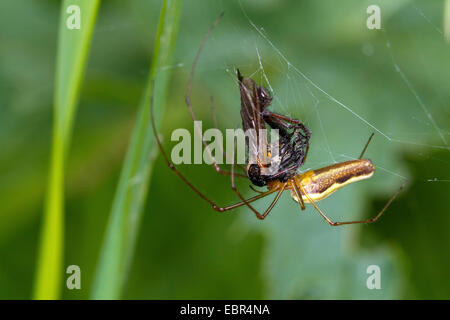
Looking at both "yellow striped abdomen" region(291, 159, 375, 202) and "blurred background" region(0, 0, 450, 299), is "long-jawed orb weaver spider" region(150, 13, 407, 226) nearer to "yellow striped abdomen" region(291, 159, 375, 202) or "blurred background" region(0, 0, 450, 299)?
"yellow striped abdomen" region(291, 159, 375, 202)

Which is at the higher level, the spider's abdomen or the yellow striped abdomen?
the spider's abdomen

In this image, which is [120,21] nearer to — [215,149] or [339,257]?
[215,149]

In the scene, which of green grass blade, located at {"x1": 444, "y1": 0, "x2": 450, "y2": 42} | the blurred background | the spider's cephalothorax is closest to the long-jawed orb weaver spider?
the spider's cephalothorax

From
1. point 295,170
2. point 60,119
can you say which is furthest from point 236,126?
point 60,119

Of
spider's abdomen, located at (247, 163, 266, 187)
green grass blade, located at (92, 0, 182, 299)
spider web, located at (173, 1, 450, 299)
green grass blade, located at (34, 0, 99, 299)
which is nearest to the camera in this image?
green grass blade, located at (34, 0, 99, 299)

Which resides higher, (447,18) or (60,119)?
(447,18)

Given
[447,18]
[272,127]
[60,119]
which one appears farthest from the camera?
[447,18]

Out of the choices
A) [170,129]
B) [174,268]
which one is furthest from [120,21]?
[174,268]

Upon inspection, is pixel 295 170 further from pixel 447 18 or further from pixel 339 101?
pixel 447 18
